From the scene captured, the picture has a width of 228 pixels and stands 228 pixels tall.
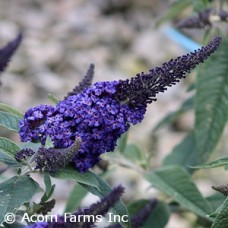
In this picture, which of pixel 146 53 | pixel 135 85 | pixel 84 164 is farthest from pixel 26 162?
pixel 146 53

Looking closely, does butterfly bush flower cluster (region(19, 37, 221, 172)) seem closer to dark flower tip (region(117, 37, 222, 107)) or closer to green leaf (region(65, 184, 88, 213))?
dark flower tip (region(117, 37, 222, 107))

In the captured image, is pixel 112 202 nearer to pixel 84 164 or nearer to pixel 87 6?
pixel 84 164

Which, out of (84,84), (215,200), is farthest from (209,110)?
(84,84)

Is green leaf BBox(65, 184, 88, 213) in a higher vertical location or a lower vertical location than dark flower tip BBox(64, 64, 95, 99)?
lower

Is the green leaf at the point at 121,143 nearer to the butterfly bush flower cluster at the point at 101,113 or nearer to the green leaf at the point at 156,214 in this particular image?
the green leaf at the point at 156,214

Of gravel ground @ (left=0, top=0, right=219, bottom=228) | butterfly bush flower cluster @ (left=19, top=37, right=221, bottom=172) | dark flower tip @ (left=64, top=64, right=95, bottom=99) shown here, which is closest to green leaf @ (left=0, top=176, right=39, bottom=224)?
butterfly bush flower cluster @ (left=19, top=37, right=221, bottom=172)

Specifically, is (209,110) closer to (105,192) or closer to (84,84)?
(84,84)

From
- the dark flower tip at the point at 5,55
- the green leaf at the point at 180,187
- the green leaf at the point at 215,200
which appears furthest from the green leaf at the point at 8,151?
the green leaf at the point at 215,200
